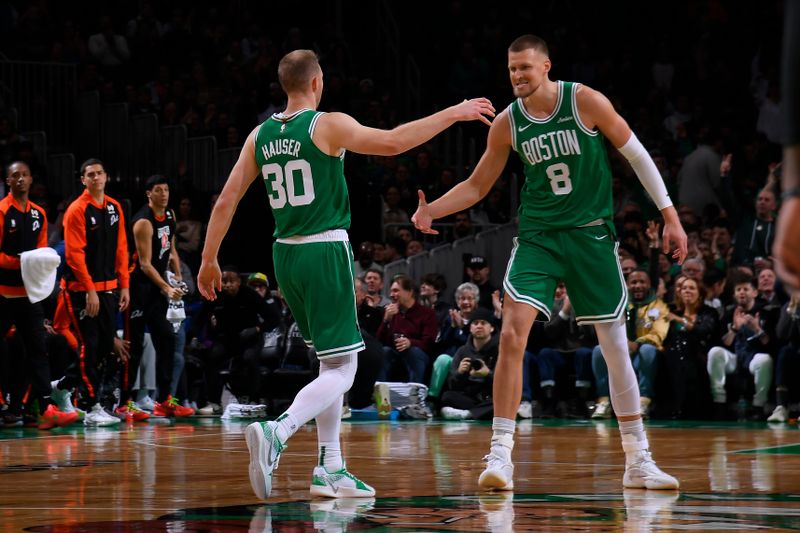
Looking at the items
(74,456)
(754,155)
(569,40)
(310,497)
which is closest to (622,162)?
(754,155)

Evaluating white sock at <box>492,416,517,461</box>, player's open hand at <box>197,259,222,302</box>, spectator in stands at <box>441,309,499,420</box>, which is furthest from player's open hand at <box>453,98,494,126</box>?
spectator in stands at <box>441,309,499,420</box>

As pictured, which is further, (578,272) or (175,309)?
(175,309)

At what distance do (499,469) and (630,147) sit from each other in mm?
1677

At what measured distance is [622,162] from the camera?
1650 cm

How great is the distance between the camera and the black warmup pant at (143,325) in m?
12.4

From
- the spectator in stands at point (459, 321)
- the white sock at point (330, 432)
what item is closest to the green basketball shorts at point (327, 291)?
the white sock at point (330, 432)

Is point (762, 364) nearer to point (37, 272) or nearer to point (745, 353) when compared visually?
point (745, 353)

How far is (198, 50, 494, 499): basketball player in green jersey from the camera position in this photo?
6.13 m

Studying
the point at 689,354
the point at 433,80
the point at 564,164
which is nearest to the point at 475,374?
the point at 689,354

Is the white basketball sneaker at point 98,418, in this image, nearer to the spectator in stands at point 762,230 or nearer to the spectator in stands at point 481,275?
the spectator in stands at point 481,275

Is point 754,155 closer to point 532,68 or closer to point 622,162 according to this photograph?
point 622,162

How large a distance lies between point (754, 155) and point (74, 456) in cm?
1021

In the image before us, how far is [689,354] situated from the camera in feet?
40.7

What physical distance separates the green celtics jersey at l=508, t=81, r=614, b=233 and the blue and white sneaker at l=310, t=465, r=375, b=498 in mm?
1540
